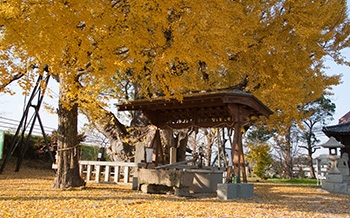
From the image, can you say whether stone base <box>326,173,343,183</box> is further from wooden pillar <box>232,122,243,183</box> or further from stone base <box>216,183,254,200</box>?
wooden pillar <box>232,122,243,183</box>

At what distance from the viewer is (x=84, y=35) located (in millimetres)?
5176

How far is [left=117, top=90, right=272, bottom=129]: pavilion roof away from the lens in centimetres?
761

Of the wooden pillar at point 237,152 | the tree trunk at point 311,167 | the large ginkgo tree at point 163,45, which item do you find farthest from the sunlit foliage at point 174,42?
the tree trunk at point 311,167

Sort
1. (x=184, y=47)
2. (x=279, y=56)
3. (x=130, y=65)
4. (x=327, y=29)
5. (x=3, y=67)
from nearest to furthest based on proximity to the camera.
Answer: (x=3, y=67) < (x=184, y=47) < (x=130, y=65) < (x=279, y=56) < (x=327, y=29)

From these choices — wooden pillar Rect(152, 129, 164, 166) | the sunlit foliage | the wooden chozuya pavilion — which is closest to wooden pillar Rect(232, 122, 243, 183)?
the wooden chozuya pavilion

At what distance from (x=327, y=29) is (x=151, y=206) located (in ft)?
25.1

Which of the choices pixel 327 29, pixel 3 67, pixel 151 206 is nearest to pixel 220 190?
pixel 151 206

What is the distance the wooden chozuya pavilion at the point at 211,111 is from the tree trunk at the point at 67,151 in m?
1.35

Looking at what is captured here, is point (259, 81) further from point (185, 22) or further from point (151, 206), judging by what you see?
point (151, 206)

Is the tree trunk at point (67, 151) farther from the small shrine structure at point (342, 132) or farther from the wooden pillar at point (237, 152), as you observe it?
the small shrine structure at point (342, 132)

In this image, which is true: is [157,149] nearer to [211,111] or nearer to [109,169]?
[211,111]

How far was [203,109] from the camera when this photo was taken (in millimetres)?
8688

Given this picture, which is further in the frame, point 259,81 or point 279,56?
point 259,81

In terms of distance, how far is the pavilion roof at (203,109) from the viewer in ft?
25.0
